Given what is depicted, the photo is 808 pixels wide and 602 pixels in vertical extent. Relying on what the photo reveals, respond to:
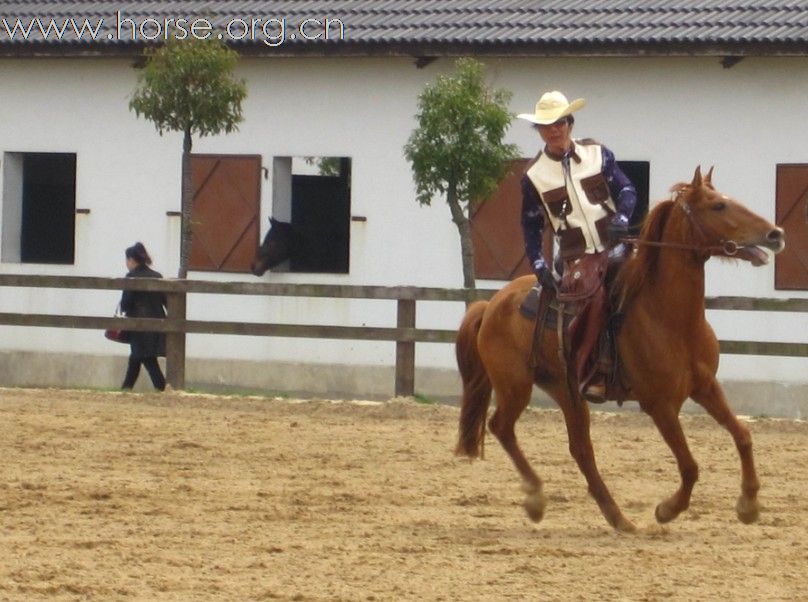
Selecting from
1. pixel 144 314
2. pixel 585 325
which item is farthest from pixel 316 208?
pixel 585 325

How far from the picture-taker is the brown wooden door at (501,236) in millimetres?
18281

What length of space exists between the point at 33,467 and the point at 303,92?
9600 mm

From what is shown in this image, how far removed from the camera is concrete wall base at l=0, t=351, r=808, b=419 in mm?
17375

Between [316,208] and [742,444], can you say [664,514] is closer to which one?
[742,444]

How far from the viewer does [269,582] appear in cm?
682

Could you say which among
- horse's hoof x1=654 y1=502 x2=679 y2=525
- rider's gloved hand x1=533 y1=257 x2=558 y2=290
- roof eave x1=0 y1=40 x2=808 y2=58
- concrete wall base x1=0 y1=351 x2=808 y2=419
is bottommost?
concrete wall base x1=0 y1=351 x2=808 y2=419

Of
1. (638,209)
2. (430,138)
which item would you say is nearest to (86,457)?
(430,138)

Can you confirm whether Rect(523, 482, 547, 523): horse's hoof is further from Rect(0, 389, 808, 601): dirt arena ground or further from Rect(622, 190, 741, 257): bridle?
Rect(622, 190, 741, 257): bridle

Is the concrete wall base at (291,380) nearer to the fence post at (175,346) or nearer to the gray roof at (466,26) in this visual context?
the fence post at (175,346)

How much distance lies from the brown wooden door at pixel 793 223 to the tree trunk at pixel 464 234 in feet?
9.84

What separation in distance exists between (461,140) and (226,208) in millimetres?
3975

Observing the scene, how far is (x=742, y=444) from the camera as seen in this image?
8.14m

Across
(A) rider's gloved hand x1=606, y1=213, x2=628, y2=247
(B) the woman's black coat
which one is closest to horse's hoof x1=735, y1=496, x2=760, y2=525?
(A) rider's gloved hand x1=606, y1=213, x2=628, y2=247

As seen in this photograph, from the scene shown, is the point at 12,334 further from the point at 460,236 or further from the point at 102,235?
the point at 460,236
